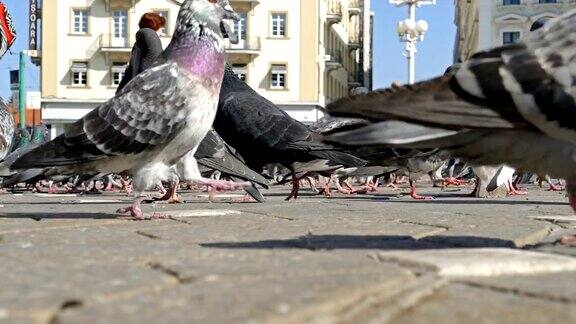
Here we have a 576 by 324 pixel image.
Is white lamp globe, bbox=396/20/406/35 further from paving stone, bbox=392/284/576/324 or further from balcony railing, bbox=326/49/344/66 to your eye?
paving stone, bbox=392/284/576/324

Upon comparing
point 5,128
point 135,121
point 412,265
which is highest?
point 135,121

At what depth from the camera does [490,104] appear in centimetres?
290

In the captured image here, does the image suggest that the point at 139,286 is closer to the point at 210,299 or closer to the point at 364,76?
the point at 210,299

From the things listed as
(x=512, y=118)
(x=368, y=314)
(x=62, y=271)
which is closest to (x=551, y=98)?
(x=512, y=118)

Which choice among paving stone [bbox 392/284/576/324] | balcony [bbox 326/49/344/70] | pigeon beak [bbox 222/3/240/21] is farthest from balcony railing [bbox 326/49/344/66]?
paving stone [bbox 392/284/576/324]

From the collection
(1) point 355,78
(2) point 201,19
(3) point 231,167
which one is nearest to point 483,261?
(2) point 201,19

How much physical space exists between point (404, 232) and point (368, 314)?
222 cm

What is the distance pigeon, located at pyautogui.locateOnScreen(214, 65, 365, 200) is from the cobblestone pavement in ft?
14.4

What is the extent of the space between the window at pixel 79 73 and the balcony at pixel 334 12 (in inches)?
527

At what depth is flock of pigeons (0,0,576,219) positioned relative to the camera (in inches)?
114

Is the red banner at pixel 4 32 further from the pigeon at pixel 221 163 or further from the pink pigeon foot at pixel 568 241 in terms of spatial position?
the pink pigeon foot at pixel 568 241

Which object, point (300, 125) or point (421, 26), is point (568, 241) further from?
point (421, 26)

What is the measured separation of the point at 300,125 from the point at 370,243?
5.33 metres

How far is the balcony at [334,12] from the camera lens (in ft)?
153
